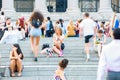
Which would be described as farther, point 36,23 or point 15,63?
point 36,23

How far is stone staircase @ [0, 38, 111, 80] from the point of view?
18.2 metres

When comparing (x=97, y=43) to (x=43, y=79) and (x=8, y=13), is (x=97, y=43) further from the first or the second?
(x=8, y=13)

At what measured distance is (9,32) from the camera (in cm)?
2498

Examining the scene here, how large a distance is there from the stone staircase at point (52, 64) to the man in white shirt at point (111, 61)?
309 inches

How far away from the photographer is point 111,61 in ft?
33.1

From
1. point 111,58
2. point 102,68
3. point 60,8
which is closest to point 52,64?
point 111,58

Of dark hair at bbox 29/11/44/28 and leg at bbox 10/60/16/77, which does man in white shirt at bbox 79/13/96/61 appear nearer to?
dark hair at bbox 29/11/44/28

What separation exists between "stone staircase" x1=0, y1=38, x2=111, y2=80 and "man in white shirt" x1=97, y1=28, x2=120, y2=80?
25.8 feet

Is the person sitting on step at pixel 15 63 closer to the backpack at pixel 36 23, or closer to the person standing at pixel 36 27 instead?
the person standing at pixel 36 27

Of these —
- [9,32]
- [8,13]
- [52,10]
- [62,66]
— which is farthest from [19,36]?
[52,10]

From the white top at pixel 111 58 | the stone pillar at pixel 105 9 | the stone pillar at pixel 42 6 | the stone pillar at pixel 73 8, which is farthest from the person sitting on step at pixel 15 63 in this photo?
the stone pillar at pixel 105 9

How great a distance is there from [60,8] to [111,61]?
38873mm

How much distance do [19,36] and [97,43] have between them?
17.2ft

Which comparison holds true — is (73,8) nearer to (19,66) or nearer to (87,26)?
(87,26)
